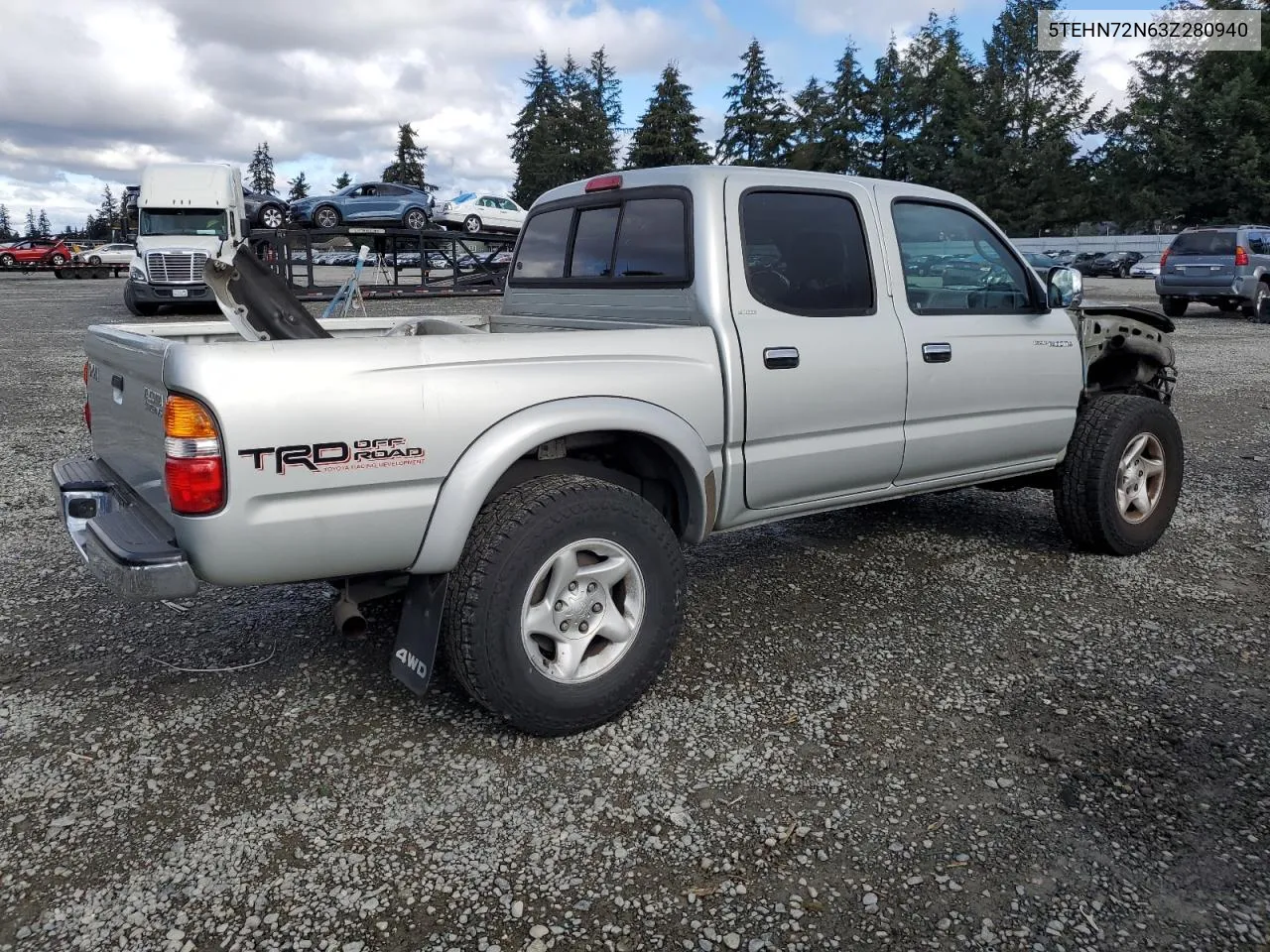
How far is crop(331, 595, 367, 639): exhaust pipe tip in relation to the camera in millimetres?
3070

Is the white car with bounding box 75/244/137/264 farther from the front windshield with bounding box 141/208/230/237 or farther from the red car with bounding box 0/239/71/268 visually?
the front windshield with bounding box 141/208/230/237

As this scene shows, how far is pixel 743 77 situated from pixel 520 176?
70.5ft

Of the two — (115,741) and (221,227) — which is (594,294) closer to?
(115,741)

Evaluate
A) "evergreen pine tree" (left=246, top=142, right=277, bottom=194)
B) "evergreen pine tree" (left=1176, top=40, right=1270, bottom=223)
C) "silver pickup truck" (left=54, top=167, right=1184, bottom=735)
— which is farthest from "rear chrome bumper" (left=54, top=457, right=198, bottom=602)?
"evergreen pine tree" (left=246, top=142, right=277, bottom=194)

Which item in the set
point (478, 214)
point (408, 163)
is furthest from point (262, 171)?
point (478, 214)

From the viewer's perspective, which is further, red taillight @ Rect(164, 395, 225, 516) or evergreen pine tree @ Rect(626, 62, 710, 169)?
evergreen pine tree @ Rect(626, 62, 710, 169)

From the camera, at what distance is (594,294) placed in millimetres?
4223

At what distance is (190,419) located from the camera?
2.57 metres

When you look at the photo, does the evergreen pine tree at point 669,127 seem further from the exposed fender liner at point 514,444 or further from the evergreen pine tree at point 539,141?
the exposed fender liner at point 514,444

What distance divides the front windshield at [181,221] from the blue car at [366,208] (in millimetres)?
7299

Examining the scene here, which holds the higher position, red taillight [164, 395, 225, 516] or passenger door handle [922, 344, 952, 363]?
passenger door handle [922, 344, 952, 363]

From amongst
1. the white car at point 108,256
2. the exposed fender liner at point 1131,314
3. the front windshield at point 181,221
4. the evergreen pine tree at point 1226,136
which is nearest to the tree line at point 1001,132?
the evergreen pine tree at point 1226,136

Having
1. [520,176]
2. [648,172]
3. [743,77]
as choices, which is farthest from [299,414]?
[520,176]

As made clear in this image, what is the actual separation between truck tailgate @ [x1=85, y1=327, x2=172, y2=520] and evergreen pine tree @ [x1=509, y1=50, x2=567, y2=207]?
6935 cm
